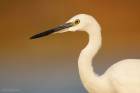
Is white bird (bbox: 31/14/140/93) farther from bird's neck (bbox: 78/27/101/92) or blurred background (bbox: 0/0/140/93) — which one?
blurred background (bbox: 0/0/140/93)

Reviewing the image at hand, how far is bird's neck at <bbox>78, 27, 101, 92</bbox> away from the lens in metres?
1.85

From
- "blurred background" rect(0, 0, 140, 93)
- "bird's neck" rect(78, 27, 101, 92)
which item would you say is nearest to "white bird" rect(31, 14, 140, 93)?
"bird's neck" rect(78, 27, 101, 92)

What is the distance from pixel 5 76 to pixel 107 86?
116cm

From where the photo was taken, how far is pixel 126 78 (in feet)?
5.82

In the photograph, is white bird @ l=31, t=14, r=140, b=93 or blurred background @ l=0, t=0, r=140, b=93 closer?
white bird @ l=31, t=14, r=140, b=93

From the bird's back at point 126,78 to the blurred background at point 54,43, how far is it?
2.99 feet

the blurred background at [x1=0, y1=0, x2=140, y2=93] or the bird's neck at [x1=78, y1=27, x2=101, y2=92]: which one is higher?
the bird's neck at [x1=78, y1=27, x2=101, y2=92]

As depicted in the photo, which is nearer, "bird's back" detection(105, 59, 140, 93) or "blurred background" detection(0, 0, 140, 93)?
"bird's back" detection(105, 59, 140, 93)

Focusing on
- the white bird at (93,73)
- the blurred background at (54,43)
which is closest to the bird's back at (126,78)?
the white bird at (93,73)

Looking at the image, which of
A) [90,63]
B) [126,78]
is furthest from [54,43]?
[126,78]

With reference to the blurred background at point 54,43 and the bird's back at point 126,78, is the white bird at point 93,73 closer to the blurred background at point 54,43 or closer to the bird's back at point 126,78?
the bird's back at point 126,78

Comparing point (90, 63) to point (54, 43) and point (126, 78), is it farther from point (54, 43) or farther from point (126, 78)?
point (54, 43)

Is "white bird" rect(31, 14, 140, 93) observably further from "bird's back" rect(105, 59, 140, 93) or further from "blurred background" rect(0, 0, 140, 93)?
"blurred background" rect(0, 0, 140, 93)

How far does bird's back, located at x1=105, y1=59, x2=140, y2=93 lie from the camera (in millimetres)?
1768
